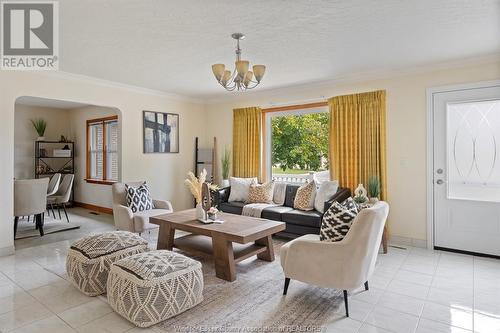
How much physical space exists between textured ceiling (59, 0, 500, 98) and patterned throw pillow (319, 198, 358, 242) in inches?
65.6

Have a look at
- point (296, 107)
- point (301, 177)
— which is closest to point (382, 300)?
point (301, 177)

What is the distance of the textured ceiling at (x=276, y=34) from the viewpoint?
2.54m

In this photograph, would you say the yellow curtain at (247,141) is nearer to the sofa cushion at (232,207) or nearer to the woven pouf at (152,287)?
the sofa cushion at (232,207)

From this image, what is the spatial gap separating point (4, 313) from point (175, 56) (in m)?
3.01

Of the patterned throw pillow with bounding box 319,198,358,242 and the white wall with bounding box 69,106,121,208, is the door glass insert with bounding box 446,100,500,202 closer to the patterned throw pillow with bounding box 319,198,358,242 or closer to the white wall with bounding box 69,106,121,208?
the patterned throw pillow with bounding box 319,198,358,242

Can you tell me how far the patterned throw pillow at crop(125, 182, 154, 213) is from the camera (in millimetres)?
4535

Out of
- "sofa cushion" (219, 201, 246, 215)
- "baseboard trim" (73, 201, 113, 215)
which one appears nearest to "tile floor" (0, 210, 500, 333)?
"sofa cushion" (219, 201, 246, 215)

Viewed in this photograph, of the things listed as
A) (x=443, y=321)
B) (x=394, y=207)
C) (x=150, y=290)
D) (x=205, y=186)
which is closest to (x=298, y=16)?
(x=205, y=186)

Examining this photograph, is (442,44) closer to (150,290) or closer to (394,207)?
(394,207)

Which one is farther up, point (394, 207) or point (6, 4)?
point (6, 4)

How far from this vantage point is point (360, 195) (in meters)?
4.17

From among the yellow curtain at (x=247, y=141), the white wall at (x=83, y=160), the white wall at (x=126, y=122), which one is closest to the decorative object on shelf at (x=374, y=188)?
the yellow curtain at (x=247, y=141)

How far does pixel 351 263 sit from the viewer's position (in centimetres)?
240

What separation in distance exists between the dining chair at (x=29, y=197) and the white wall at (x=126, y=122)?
1.41ft
